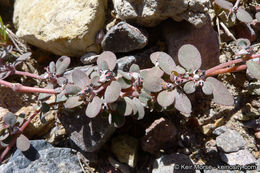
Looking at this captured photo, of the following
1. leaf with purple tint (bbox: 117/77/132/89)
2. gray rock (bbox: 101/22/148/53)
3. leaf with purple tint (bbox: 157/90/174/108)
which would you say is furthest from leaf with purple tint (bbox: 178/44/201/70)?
gray rock (bbox: 101/22/148/53)

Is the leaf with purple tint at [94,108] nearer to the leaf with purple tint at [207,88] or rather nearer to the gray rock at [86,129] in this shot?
the gray rock at [86,129]

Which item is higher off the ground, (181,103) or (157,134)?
(181,103)


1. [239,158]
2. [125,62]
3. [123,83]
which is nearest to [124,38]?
[125,62]

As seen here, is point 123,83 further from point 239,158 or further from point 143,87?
point 239,158

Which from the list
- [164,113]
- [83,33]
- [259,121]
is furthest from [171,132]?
[83,33]

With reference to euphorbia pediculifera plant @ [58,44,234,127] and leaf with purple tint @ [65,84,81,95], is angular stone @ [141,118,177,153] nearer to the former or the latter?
euphorbia pediculifera plant @ [58,44,234,127]

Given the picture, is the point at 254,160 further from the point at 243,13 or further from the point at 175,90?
the point at 243,13
